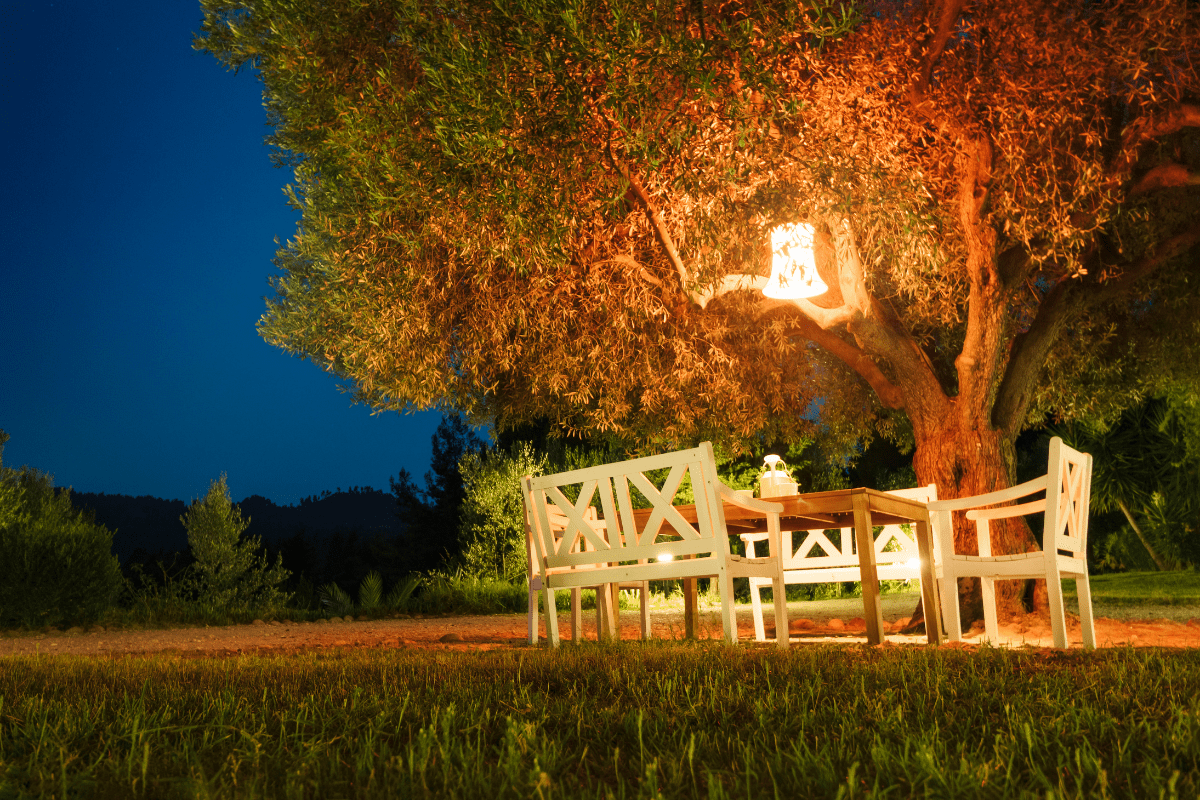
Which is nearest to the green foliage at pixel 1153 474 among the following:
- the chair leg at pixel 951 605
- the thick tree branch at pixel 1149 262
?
the thick tree branch at pixel 1149 262

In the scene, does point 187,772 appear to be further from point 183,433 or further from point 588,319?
point 183,433

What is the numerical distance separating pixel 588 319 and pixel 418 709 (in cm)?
632

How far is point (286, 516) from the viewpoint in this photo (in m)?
58.8

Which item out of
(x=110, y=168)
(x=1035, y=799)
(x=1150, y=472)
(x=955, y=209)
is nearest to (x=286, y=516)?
(x=110, y=168)

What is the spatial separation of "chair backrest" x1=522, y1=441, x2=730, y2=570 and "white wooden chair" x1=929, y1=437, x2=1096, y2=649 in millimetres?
1412

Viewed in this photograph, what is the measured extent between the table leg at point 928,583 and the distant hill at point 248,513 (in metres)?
41.7

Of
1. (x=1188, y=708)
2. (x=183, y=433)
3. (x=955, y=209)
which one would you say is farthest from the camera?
(x=183, y=433)

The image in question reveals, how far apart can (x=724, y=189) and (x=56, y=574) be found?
9571 mm

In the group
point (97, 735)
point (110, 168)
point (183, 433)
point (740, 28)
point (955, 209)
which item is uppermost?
point (110, 168)

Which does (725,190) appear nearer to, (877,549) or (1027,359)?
(877,549)

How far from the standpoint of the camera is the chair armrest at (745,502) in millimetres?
4449

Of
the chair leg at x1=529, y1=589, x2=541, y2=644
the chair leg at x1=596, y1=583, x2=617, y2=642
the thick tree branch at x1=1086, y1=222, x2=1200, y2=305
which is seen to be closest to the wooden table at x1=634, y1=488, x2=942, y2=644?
the chair leg at x1=596, y1=583, x2=617, y2=642

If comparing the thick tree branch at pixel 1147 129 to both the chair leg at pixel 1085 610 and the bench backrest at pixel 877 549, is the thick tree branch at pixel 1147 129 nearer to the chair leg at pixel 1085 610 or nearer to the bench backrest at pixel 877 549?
the bench backrest at pixel 877 549

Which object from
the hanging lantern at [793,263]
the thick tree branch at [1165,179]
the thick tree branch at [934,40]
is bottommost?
the hanging lantern at [793,263]
